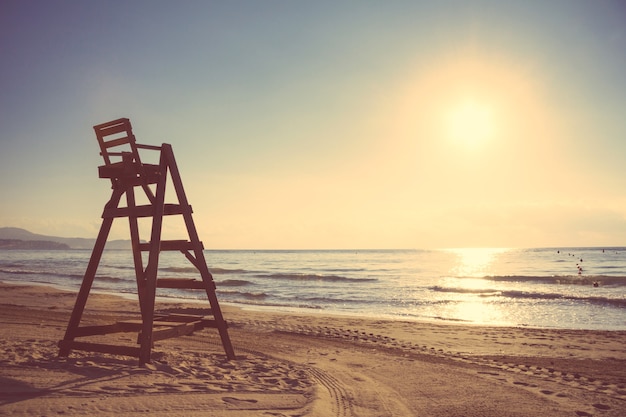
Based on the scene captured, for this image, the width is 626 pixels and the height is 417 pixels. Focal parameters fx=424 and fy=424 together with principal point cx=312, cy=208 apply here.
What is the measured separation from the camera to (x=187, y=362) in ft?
23.8

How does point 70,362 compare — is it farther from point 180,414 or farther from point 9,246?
point 9,246

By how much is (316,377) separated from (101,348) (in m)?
3.50

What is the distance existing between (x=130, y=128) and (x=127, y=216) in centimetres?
150

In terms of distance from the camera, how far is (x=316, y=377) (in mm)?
6934

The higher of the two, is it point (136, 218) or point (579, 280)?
point (136, 218)

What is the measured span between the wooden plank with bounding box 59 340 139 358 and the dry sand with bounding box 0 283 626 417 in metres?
0.20

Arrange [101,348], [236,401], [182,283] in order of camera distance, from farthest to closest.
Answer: [182,283] < [101,348] < [236,401]

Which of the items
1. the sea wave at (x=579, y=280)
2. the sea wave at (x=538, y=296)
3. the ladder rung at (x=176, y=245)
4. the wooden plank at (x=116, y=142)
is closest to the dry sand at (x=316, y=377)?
the ladder rung at (x=176, y=245)

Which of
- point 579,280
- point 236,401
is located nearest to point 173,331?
point 236,401

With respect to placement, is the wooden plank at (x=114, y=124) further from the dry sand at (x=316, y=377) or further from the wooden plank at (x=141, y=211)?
the dry sand at (x=316, y=377)

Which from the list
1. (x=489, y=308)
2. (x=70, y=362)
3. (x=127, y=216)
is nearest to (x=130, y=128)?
(x=127, y=216)

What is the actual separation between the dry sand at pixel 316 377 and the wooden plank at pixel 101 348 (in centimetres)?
20

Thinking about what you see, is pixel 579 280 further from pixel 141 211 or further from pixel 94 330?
pixel 94 330

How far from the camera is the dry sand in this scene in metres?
5.06
